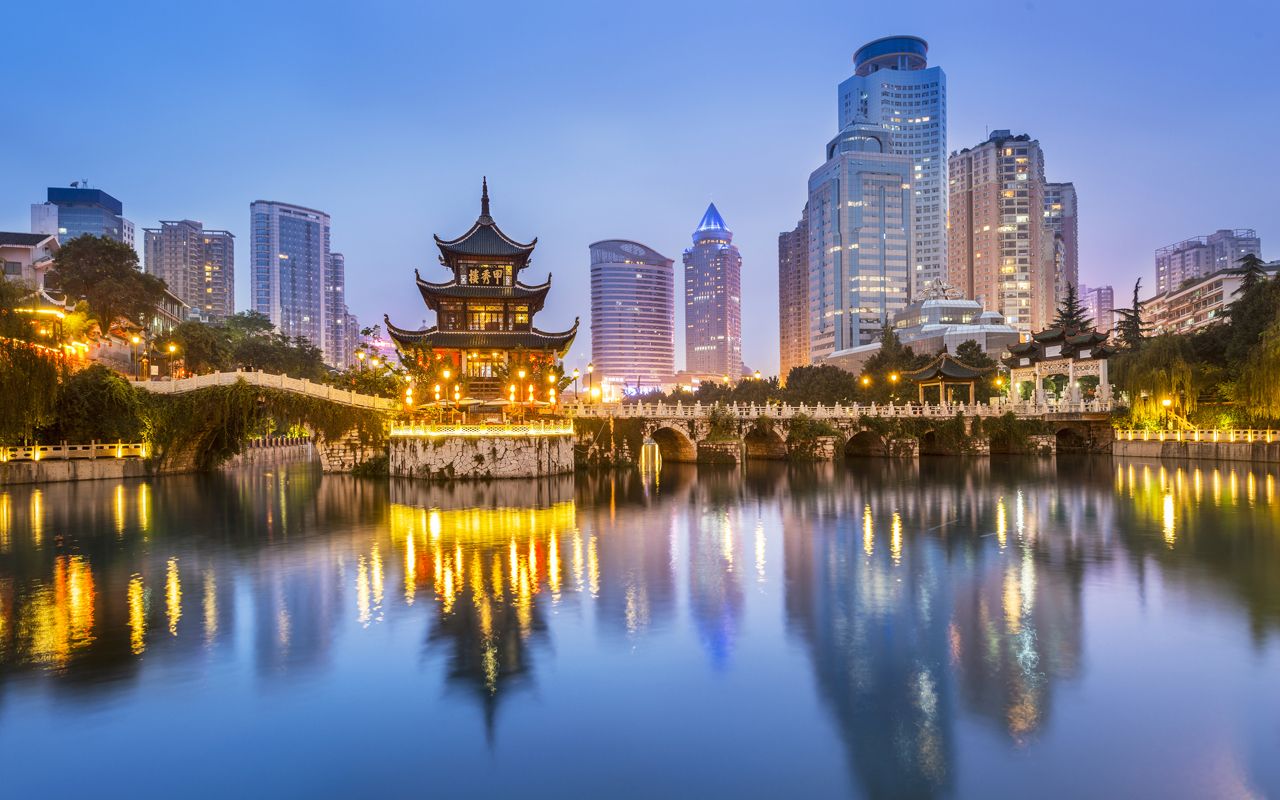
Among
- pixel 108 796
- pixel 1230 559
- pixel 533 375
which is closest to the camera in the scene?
pixel 108 796

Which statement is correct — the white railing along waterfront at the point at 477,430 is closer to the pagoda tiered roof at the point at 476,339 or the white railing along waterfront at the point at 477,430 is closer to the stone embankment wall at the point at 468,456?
the stone embankment wall at the point at 468,456

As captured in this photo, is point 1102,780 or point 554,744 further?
point 554,744

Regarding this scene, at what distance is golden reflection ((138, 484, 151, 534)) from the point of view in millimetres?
22578

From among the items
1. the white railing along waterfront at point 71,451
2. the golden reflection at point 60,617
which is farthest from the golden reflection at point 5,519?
the white railing along waterfront at point 71,451

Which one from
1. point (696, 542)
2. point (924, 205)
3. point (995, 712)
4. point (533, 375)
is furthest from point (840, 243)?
point (995, 712)

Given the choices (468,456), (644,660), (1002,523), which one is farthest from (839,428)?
(644,660)

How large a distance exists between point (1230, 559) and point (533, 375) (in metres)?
31.3

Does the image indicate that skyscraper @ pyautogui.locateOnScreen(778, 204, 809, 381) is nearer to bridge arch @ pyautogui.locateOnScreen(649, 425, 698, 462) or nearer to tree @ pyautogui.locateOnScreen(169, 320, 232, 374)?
bridge arch @ pyautogui.locateOnScreen(649, 425, 698, 462)

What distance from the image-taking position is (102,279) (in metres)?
56.2

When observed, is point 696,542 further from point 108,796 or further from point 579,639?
point 108,796

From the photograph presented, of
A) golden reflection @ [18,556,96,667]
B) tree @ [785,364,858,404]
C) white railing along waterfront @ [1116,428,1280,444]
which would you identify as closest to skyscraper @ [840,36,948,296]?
tree @ [785,364,858,404]

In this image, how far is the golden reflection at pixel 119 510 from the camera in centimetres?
2194

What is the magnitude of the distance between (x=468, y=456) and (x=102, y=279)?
4230cm

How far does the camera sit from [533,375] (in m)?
40.4
